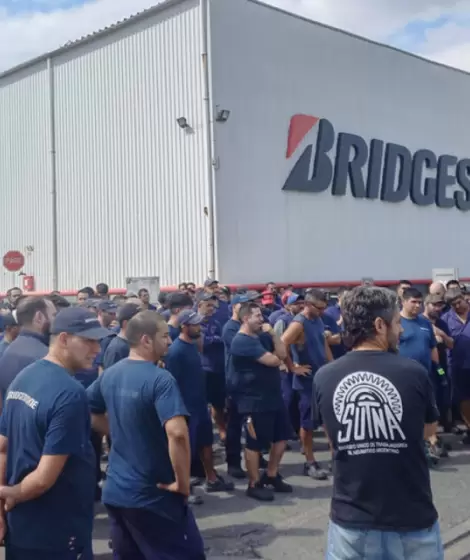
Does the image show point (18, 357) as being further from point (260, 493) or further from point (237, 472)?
point (237, 472)

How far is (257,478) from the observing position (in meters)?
7.07

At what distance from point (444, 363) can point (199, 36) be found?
37.7ft

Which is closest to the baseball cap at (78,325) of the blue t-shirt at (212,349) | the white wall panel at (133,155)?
the blue t-shirt at (212,349)

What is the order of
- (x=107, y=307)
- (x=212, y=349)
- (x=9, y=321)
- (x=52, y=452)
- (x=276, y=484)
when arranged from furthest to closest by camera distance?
(x=212, y=349), (x=107, y=307), (x=276, y=484), (x=9, y=321), (x=52, y=452)

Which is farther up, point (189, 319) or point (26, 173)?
point (26, 173)

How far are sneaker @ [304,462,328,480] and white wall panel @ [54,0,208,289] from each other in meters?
10.3

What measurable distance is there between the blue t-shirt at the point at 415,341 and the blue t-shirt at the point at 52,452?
5.11 m

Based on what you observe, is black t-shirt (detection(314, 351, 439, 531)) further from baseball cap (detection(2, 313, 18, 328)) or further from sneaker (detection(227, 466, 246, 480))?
sneaker (detection(227, 466, 246, 480))

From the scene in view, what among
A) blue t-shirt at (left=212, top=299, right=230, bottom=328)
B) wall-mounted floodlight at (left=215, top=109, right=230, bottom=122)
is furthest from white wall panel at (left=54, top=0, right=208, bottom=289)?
blue t-shirt at (left=212, top=299, right=230, bottom=328)

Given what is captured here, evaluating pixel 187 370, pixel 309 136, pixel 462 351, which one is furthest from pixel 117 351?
pixel 309 136

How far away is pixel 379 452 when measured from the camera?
2977mm

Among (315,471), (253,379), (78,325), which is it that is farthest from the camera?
(315,471)

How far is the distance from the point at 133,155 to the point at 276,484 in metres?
14.1

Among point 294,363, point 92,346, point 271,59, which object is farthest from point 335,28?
point 92,346
